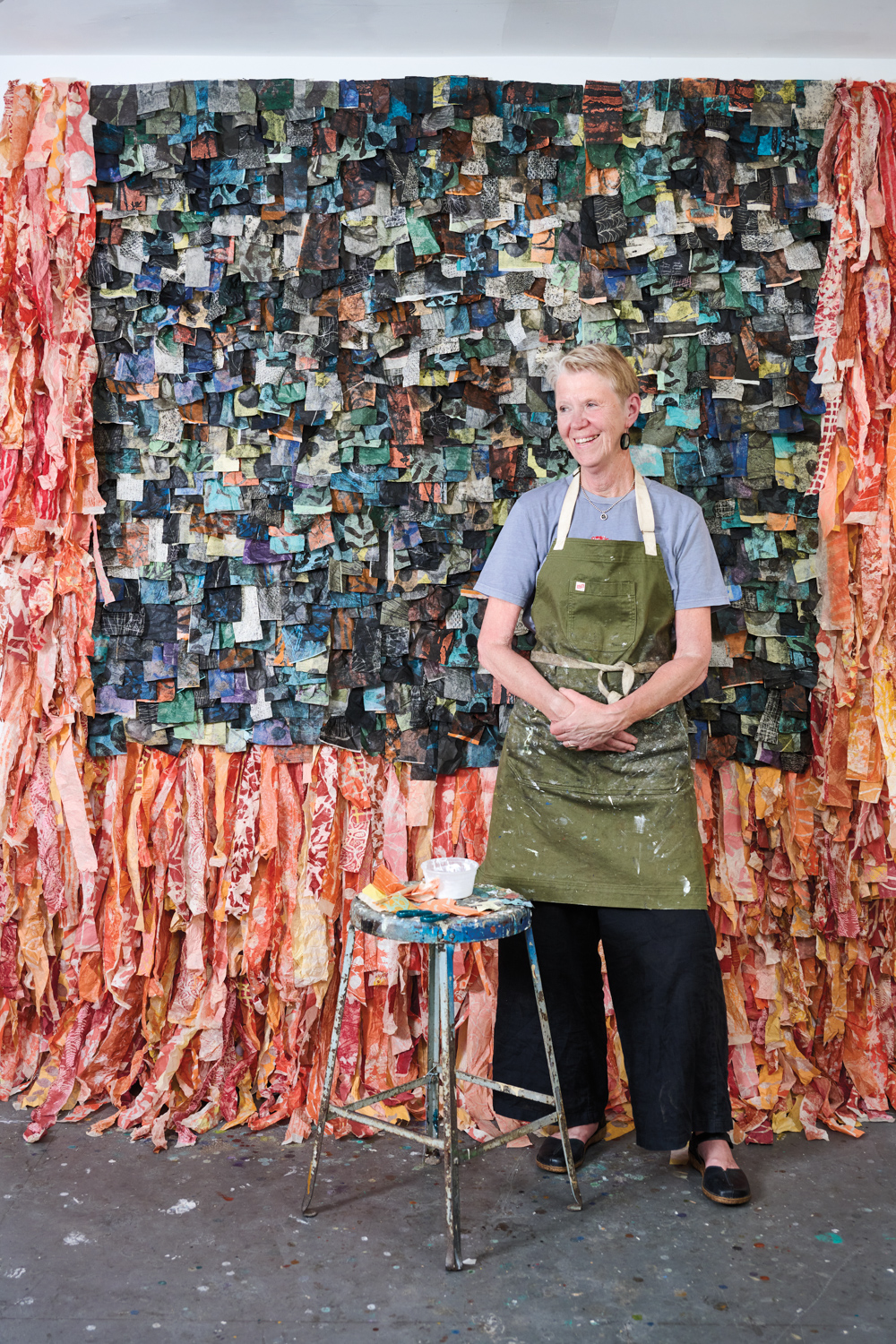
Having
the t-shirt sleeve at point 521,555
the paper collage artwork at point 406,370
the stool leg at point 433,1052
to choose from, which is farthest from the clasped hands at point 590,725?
the stool leg at point 433,1052

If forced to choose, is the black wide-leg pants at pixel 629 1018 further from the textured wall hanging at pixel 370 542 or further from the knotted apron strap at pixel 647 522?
the knotted apron strap at pixel 647 522

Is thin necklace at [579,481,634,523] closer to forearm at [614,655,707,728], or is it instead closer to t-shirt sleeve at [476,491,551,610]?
t-shirt sleeve at [476,491,551,610]

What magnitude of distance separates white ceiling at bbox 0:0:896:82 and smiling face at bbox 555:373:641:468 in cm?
95

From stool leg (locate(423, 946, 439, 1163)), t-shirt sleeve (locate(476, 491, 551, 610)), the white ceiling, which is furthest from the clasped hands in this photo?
the white ceiling

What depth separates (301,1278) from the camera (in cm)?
213

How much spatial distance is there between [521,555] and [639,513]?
289 millimetres

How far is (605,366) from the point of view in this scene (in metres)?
2.46

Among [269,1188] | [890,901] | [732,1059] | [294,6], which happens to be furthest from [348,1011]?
[294,6]

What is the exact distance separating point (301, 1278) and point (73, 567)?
70.8 inches

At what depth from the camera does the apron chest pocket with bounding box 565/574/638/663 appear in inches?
98.0

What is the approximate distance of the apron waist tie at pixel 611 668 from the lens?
2.46m

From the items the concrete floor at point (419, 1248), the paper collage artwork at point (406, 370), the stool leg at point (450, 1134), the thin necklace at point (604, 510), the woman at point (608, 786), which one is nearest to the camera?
the concrete floor at point (419, 1248)

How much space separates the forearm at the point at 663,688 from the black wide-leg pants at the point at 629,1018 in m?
0.46

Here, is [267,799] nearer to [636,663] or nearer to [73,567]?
[73,567]
